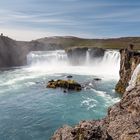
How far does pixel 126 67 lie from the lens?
40812 millimetres

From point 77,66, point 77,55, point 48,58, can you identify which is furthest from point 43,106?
point 48,58

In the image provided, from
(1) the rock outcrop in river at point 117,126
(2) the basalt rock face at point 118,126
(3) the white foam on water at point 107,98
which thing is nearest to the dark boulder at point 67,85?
(3) the white foam on water at point 107,98

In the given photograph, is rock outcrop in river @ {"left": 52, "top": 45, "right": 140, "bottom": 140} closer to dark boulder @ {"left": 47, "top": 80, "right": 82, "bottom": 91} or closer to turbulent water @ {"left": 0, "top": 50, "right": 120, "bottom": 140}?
turbulent water @ {"left": 0, "top": 50, "right": 120, "bottom": 140}

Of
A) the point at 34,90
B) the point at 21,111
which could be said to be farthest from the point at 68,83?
the point at 21,111

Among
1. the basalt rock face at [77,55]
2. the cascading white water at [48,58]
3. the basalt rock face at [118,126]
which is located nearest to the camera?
the basalt rock face at [118,126]

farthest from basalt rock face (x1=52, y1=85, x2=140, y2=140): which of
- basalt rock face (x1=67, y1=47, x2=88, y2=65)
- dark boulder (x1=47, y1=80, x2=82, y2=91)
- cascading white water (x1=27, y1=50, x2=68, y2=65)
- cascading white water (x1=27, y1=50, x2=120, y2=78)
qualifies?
cascading white water (x1=27, y1=50, x2=68, y2=65)

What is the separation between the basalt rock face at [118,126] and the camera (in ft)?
33.6

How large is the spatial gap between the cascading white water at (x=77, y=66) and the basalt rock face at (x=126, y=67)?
1501 centimetres

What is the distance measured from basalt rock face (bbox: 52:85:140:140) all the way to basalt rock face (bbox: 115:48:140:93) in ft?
82.1

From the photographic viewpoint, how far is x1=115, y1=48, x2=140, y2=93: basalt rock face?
124 ft

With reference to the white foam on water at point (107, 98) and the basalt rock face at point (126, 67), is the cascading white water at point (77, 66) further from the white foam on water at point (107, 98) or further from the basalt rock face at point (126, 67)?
the white foam on water at point (107, 98)

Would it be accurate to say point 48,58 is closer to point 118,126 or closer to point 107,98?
point 107,98

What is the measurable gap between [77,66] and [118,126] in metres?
63.9

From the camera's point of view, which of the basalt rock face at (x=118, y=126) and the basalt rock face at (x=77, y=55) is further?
the basalt rock face at (x=77, y=55)
